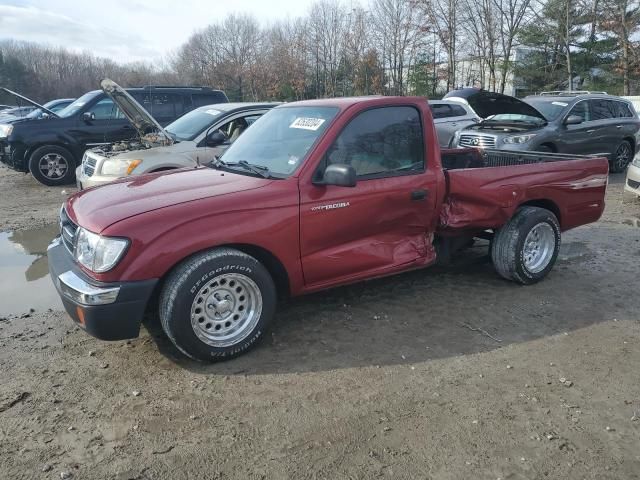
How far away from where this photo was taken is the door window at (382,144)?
4.09 m

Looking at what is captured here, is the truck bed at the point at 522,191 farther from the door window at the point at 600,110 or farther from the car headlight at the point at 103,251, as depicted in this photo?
the door window at the point at 600,110

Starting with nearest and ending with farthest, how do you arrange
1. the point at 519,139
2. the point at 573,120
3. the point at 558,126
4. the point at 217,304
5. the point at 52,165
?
the point at 217,304, the point at 519,139, the point at 558,126, the point at 573,120, the point at 52,165

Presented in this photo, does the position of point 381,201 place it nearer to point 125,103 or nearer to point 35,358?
point 35,358

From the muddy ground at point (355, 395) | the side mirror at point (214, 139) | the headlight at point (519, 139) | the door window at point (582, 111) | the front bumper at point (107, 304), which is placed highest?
the door window at point (582, 111)

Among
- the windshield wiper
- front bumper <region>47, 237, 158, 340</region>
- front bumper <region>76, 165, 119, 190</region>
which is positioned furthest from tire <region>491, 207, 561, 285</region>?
front bumper <region>76, 165, 119, 190</region>

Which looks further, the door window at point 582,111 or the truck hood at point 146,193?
the door window at point 582,111

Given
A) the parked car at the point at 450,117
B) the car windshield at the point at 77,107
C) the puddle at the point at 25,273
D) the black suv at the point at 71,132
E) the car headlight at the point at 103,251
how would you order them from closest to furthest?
1. the car headlight at the point at 103,251
2. the puddle at the point at 25,273
3. the black suv at the point at 71,132
4. the car windshield at the point at 77,107
5. the parked car at the point at 450,117

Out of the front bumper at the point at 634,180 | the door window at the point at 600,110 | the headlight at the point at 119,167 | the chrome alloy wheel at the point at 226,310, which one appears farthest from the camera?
the door window at the point at 600,110

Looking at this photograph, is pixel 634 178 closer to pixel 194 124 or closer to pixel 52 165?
pixel 194 124

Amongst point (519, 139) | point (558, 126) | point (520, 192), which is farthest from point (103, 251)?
point (558, 126)

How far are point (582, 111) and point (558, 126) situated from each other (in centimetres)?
123

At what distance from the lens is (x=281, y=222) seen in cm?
372

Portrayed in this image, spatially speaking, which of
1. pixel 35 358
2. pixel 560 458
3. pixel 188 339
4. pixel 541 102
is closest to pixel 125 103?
pixel 35 358

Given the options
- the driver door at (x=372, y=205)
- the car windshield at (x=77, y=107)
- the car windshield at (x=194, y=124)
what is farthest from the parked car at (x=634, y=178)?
the car windshield at (x=77, y=107)
